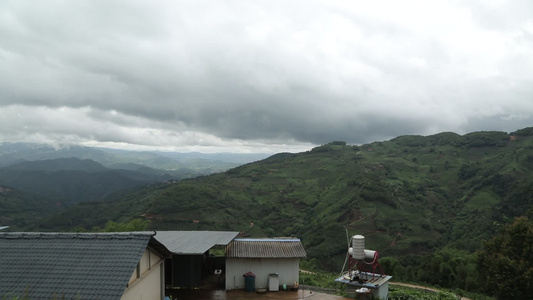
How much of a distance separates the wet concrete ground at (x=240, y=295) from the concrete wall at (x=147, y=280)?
→ 136 inches

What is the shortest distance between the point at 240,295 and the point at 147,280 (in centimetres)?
657

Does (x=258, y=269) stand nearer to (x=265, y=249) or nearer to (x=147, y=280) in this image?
(x=265, y=249)

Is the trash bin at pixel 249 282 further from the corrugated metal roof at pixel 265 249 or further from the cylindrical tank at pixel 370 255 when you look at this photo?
the cylindrical tank at pixel 370 255

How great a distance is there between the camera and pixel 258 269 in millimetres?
18438

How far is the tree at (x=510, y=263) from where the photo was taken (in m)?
19.7

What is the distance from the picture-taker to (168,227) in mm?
71625

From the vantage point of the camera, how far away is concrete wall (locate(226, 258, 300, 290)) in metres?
18.3

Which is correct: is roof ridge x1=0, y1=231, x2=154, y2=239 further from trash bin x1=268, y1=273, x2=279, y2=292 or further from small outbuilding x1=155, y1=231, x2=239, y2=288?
trash bin x1=268, y1=273, x2=279, y2=292

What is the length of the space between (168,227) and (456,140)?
128 meters

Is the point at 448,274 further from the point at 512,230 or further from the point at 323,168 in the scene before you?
the point at 323,168

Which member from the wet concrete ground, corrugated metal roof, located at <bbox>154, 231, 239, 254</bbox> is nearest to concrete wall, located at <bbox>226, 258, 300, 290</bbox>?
the wet concrete ground

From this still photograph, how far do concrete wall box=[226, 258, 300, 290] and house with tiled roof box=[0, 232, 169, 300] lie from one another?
22.4 ft

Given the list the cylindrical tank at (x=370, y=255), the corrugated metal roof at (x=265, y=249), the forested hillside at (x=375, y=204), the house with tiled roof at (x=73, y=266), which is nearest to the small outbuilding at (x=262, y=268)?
the corrugated metal roof at (x=265, y=249)

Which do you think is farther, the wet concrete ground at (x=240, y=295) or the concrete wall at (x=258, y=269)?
the concrete wall at (x=258, y=269)
